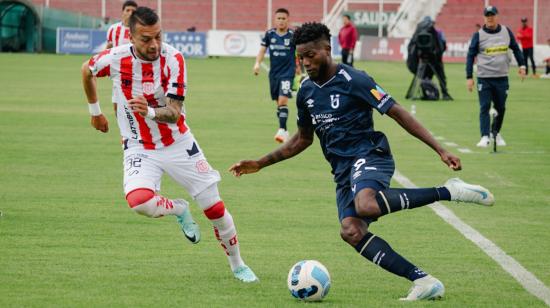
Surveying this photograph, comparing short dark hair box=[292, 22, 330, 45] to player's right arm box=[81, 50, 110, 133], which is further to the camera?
player's right arm box=[81, 50, 110, 133]

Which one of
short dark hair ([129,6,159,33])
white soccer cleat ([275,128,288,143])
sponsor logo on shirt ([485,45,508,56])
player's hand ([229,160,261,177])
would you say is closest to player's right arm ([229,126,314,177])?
player's hand ([229,160,261,177])

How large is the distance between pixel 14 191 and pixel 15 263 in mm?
4314

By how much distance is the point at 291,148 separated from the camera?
844 cm

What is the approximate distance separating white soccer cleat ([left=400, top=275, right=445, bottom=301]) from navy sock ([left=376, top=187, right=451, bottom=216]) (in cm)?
51

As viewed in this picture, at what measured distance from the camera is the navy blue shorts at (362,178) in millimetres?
7694

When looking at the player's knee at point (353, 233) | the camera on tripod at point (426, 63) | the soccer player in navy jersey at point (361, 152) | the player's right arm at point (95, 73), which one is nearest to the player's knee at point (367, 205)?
the soccer player in navy jersey at point (361, 152)

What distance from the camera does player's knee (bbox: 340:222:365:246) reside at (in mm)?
7633

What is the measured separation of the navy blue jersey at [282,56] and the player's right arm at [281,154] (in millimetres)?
12653

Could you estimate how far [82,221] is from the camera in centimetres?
1105

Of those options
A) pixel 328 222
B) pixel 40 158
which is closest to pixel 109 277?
pixel 328 222

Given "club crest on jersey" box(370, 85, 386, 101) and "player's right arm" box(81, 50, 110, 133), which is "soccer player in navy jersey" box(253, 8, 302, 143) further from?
"club crest on jersey" box(370, 85, 386, 101)

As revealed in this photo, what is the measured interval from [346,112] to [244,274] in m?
1.47

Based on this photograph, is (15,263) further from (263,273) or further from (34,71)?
(34,71)

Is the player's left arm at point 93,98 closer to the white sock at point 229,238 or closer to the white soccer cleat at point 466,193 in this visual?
the white sock at point 229,238
